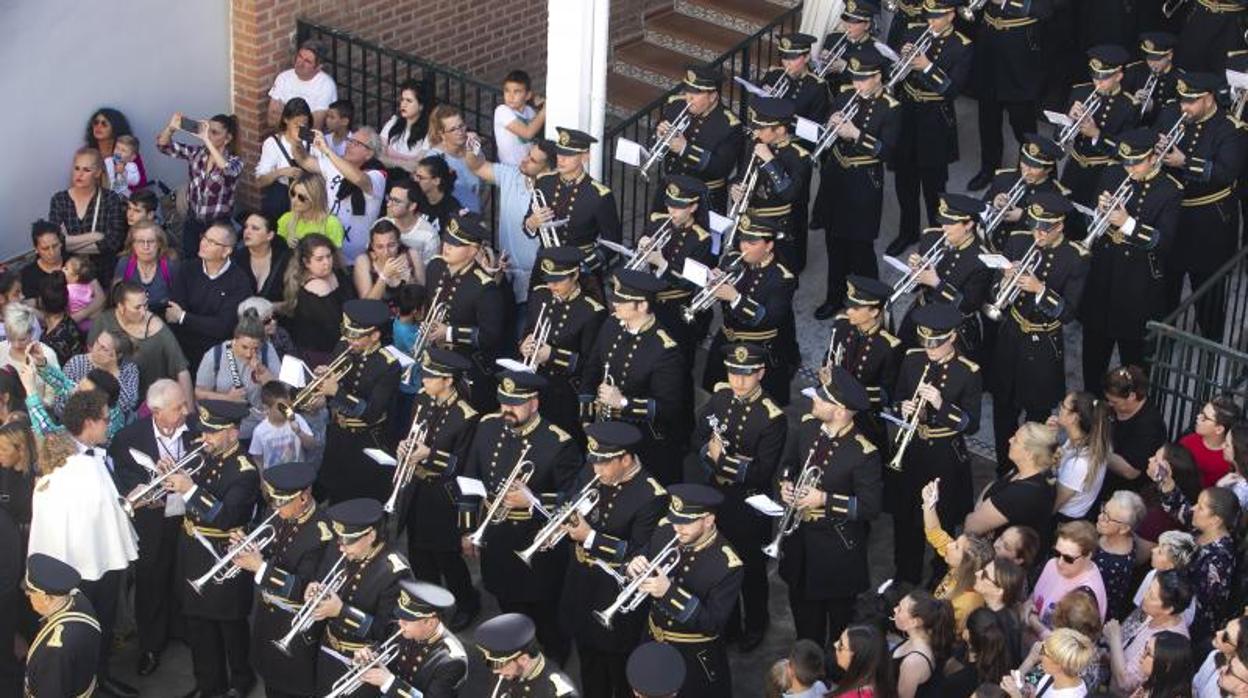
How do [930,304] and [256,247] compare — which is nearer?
[930,304]

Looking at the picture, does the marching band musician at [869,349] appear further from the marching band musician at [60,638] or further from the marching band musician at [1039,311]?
the marching band musician at [60,638]

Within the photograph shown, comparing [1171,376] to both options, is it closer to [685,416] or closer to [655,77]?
[685,416]

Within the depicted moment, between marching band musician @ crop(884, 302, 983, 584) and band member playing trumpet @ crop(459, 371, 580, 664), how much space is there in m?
1.81

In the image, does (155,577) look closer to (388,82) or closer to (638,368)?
(638,368)

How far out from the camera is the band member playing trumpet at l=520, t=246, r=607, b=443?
1263 cm

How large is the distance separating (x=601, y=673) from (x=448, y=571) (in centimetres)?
123

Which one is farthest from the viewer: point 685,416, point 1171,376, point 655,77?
point 655,77

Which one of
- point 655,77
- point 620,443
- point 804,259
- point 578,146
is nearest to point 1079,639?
point 620,443

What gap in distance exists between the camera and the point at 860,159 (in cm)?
1420

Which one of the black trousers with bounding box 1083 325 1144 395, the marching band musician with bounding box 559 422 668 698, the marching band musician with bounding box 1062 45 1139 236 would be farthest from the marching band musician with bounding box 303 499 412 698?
the marching band musician with bounding box 1062 45 1139 236

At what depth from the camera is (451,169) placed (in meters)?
14.3

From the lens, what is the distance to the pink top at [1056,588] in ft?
34.0

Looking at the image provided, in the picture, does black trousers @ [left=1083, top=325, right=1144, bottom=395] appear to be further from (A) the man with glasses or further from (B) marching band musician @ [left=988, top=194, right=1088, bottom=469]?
(A) the man with glasses

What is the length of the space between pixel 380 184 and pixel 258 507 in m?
3.31
